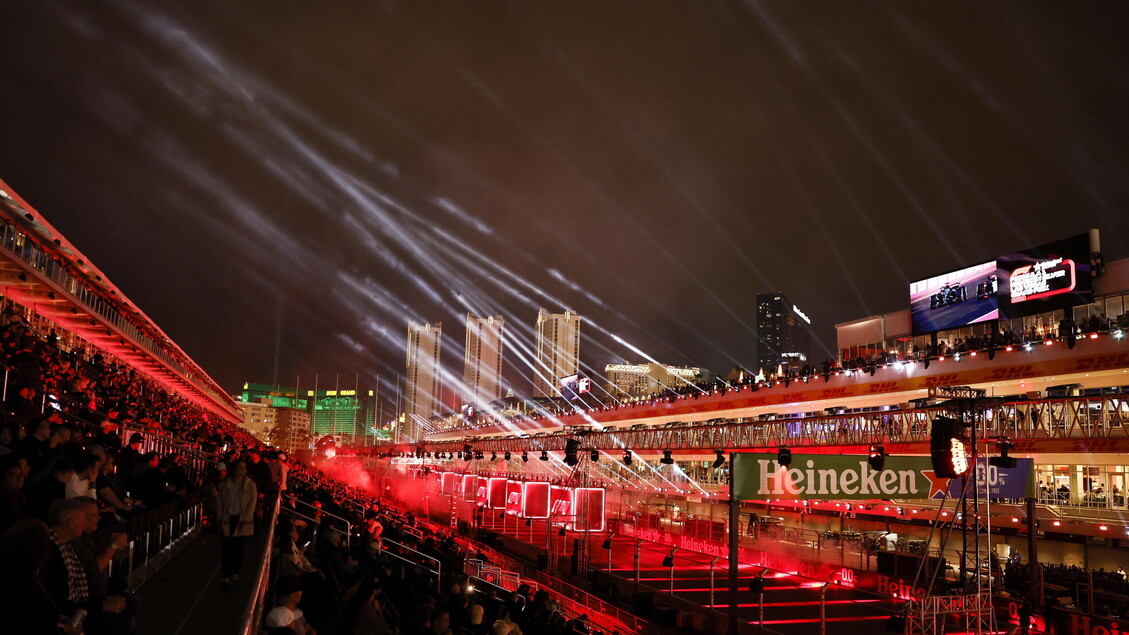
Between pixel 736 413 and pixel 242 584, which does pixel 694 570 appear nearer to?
pixel 242 584

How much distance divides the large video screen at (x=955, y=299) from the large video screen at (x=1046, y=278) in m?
0.57

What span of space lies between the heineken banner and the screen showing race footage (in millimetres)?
25718

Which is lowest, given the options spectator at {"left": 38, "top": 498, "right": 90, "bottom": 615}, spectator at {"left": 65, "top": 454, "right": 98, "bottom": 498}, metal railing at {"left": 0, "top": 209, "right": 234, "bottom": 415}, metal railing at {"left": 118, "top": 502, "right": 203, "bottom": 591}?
metal railing at {"left": 118, "top": 502, "right": 203, "bottom": 591}

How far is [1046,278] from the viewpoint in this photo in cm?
3681

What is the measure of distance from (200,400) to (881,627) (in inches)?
2939

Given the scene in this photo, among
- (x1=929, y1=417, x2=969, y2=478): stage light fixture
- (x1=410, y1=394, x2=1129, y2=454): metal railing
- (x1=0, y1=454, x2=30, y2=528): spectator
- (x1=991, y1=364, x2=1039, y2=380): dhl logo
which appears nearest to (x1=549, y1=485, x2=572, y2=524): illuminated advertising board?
(x1=410, y1=394, x2=1129, y2=454): metal railing

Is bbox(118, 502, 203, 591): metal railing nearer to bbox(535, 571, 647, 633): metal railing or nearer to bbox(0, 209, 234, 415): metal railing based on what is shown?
bbox(535, 571, 647, 633): metal railing

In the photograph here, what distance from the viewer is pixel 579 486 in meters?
26.1

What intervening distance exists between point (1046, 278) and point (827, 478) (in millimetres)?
28131

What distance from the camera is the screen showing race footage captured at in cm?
3559

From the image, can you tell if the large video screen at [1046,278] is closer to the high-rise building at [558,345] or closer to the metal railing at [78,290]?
the metal railing at [78,290]

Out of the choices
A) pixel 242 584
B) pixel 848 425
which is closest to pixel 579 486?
pixel 848 425

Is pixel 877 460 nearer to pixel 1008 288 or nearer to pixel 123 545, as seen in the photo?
pixel 123 545

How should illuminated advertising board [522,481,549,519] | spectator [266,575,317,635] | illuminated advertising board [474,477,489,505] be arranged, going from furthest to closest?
illuminated advertising board [474,477,489,505] → illuminated advertising board [522,481,549,519] → spectator [266,575,317,635]
